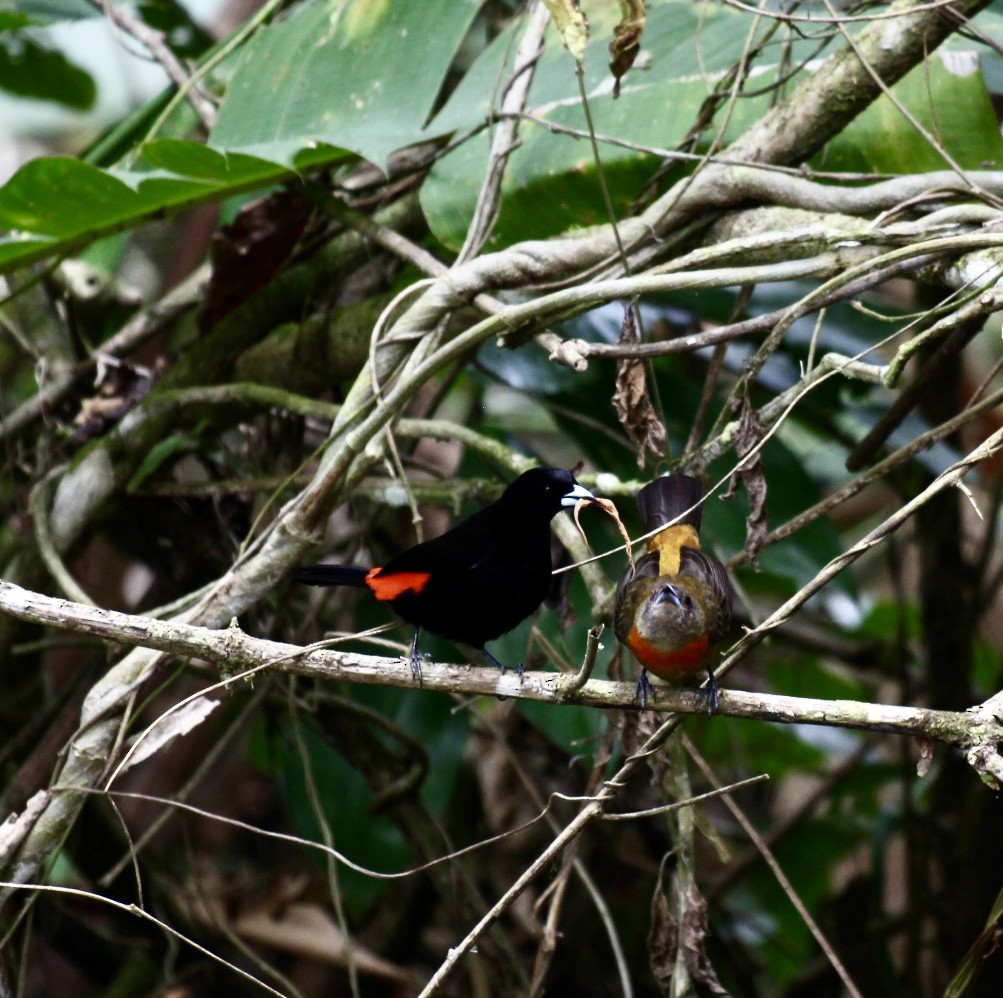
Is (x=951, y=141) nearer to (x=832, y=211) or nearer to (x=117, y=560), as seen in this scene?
(x=832, y=211)

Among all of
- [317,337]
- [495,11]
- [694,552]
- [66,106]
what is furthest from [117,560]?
[694,552]

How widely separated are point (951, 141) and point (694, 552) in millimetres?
1058

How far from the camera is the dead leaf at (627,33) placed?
2062 millimetres

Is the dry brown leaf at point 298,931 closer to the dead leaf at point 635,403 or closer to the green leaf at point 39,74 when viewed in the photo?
the dead leaf at point 635,403

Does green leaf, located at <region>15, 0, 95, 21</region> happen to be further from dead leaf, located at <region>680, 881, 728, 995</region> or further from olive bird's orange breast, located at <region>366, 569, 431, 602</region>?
dead leaf, located at <region>680, 881, 728, 995</region>

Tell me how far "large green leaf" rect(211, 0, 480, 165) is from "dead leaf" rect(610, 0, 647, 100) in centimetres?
87

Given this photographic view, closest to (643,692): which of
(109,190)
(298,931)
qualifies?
(109,190)

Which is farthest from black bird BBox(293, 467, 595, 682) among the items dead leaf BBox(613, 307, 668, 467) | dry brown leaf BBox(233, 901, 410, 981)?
dry brown leaf BBox(233, 901, 410, 981)

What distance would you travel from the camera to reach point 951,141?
2.64 m

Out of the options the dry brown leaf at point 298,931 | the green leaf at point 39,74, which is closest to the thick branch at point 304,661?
the dry brown leaf at point 298,931

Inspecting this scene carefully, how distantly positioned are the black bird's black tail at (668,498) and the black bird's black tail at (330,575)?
2.07 ft

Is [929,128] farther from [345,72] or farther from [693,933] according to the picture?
[693,933]

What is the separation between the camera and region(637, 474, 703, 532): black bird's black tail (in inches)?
90.3

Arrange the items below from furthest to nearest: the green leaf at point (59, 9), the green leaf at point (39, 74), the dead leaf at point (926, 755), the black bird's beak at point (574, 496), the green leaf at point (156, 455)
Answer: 1. the green leaf at point (39, 74)
2. the green leaf at point (59, 9)
3. the green leaf at point (156, 455)
4. the black bird's beak at point (574, 496)
5. the dead leaf at point (926, 755)
